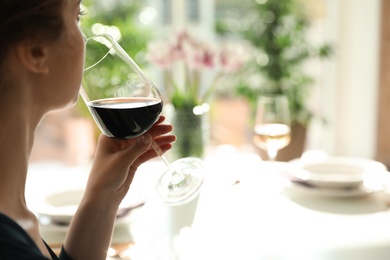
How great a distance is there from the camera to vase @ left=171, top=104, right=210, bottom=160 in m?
1.56

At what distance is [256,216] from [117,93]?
0.49 meters

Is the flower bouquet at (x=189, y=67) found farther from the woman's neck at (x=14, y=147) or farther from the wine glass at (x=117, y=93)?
the woman's neck at (x=14, y=147)

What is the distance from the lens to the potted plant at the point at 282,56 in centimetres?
324

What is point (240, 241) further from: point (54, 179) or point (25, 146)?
point (54, 179)

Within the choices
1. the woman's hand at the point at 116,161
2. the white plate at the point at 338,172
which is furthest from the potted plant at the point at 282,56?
the woman's hand at the point at 116,161

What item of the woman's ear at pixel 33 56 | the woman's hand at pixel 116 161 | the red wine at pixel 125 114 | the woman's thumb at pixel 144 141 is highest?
the woman's ear at pixel 33 56

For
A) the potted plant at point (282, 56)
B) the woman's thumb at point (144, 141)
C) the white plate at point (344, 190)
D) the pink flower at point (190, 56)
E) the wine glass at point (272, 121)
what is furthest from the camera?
the potted plant at point (282, 56)

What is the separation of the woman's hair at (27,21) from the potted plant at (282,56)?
2.57 m

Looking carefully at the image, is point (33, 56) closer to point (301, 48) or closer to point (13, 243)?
point (13, 243)

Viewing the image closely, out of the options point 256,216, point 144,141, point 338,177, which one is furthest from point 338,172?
point 144,141

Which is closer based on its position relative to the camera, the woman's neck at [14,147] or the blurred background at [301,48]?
the woman's neck at [14,147]

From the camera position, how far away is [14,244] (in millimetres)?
663

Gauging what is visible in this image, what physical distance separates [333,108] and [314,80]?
361 mm

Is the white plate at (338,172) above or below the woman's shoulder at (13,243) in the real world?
below
